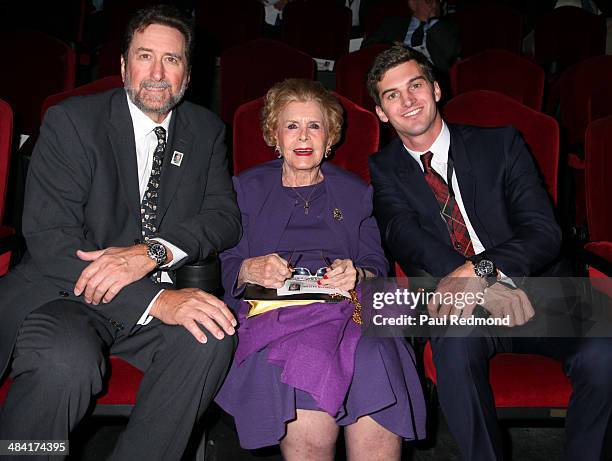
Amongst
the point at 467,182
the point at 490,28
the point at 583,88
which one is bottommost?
the point at 467,182

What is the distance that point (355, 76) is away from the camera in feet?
11.9

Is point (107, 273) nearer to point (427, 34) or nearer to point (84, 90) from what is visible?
point (84, 90)

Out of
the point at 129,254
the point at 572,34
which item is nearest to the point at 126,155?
the point at 129,254

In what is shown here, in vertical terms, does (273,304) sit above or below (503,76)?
below

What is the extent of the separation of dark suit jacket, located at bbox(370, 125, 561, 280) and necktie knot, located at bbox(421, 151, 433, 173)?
35 millimetres

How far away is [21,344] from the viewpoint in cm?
149

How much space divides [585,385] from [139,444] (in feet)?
3.72

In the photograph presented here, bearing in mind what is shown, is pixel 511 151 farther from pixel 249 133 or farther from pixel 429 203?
pixel 249 133

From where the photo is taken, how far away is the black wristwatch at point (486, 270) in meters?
1.71

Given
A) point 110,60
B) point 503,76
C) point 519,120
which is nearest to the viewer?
point 519,120

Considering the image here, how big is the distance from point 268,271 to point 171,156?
0.48 metres

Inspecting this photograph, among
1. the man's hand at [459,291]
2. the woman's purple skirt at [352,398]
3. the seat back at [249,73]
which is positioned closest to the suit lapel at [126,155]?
the woman's purple skirt at [352,398]

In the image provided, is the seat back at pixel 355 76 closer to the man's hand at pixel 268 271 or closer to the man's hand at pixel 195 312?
the man's hand at pixel 268 271

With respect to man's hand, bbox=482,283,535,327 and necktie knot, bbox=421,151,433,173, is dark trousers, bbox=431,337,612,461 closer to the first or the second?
man's hand, bbox=482,283,535,327
